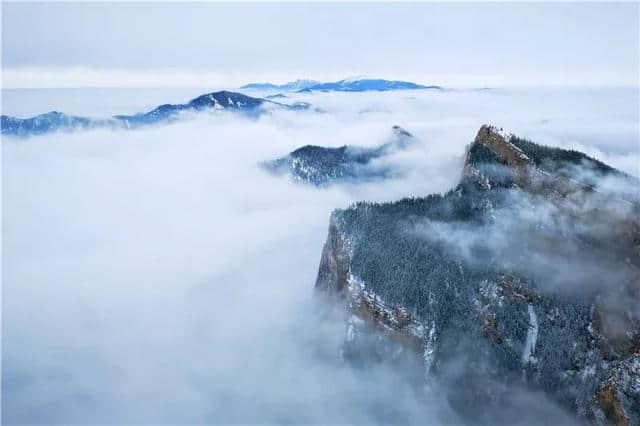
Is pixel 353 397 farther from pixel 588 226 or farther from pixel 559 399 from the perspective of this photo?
pixel 588 226

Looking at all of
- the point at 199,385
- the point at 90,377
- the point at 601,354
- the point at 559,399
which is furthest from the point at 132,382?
the point at 601,354

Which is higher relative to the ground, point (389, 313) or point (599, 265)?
point (599, 265)

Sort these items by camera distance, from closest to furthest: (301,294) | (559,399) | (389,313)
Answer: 1. (559,399)
2. (389,313)
3. (301,294)

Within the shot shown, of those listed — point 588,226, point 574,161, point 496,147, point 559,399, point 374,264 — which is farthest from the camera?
point 496,147

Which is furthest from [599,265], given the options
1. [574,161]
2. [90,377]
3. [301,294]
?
[90,377]

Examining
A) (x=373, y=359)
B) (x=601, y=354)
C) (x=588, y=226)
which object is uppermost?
(x=588, y=226)

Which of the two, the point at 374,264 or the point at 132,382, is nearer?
the point at 374,264
